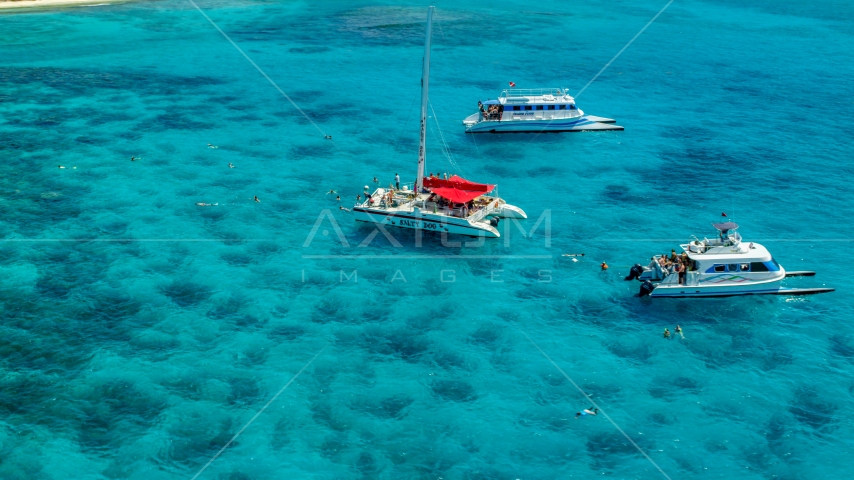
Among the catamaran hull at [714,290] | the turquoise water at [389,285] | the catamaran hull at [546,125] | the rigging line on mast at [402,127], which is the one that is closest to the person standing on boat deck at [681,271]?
the catamaran hull at [714,290]

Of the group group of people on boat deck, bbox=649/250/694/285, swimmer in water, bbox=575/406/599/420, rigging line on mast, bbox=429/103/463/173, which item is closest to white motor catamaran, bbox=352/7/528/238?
rigging line on mast, bbox=429/103/463/173

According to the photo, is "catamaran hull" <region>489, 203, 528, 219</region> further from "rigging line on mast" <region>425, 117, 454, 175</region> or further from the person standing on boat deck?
the person standing on boat deck

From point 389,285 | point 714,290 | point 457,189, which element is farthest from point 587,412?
point 457,189

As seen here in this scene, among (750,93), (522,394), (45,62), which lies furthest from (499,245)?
(45,62)

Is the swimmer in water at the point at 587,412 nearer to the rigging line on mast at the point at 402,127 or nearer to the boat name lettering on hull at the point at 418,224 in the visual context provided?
the boat name lettering on hull at the point at 418,224

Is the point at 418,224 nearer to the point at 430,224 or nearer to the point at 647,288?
the point at 430,224

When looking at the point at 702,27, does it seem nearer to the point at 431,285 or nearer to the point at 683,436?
the point at 431,285
